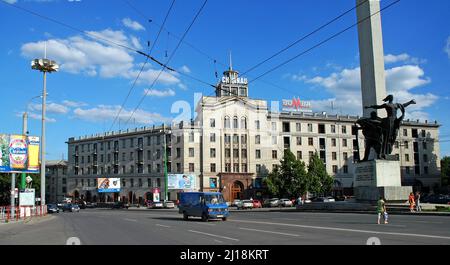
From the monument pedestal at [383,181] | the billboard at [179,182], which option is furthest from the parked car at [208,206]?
the billboard at [179,182]

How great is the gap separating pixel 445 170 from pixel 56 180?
309 feet

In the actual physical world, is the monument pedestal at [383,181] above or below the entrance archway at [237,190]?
above

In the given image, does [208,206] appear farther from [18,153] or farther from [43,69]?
[43,69]

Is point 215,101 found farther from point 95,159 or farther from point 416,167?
point 416,167

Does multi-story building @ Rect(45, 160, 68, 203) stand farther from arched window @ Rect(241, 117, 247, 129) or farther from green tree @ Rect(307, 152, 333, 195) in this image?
green tree @ Rect(307, 152, 333, 195)

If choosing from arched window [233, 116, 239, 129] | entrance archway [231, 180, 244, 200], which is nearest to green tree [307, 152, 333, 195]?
→ entrance archway [231, 180, 244, 200]

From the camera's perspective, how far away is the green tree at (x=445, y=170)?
90.3m

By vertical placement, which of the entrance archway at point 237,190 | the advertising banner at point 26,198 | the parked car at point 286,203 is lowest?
the parked car at point 286,203

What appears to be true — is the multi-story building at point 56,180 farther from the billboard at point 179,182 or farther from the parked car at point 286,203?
the parked car at point 286,203

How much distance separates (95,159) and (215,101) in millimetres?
33839

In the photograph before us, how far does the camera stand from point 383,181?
34031 mm

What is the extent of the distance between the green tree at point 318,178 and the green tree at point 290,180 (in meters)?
1.47

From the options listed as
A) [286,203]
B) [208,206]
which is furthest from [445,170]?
[208,206]

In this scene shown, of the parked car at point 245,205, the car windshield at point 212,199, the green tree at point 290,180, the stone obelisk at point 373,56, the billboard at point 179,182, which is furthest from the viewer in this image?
the billboard at point 179,182
